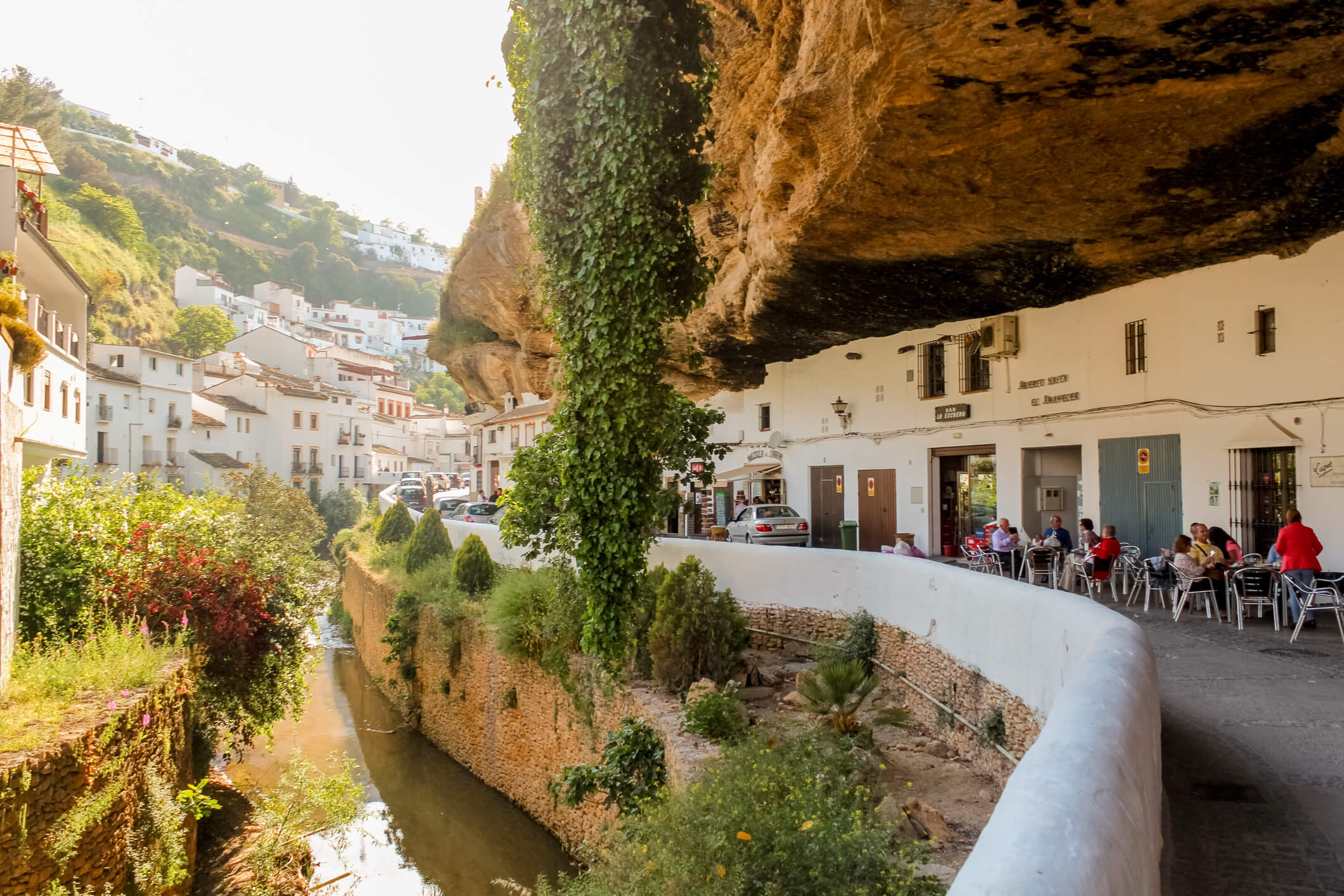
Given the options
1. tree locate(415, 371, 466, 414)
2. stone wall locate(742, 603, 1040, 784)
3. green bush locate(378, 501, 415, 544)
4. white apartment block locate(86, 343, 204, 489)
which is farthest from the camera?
tree locate(415, 371, 466, 414)

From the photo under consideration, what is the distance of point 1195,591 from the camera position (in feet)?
34.6

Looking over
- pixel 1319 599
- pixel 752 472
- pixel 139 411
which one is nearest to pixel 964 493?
pixel 752 472

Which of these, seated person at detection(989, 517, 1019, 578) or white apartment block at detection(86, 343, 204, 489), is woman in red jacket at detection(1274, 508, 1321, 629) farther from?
white apartment block at detection(86, 343, 204, 489)

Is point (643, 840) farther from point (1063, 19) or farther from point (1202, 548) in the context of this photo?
point (1202, 548)

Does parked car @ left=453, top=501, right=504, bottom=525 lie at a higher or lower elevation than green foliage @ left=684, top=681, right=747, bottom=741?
higher

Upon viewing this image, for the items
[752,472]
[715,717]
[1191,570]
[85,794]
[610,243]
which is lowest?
[85,794]

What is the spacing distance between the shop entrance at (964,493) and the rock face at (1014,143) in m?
3.87

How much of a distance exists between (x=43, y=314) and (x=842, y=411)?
16.0 metres

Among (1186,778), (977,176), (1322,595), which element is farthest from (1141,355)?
(1186,778)

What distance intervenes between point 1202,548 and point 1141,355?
360 cm

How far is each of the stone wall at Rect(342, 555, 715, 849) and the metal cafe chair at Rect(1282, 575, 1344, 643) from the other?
6.56 m

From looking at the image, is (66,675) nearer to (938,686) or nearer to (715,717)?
(715,717)

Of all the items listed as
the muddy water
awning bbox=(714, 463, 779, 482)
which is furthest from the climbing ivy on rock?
awning bbox=(714, 463, 779, 482)

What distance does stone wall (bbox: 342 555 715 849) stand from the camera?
10.3 m
